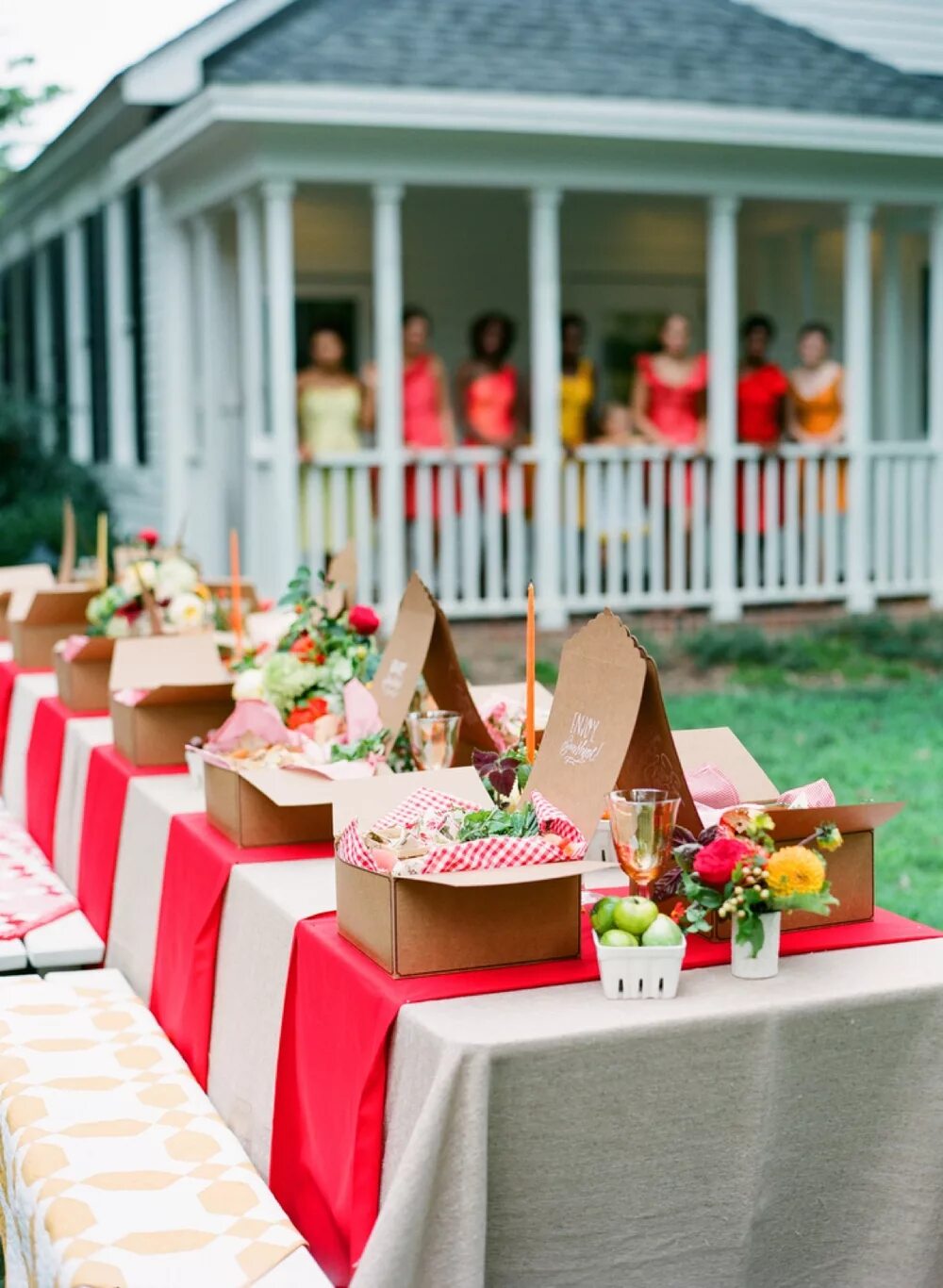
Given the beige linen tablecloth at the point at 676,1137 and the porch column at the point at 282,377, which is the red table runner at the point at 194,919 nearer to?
the beige linen tablecloth at the point at 676,1137

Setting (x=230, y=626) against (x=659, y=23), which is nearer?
(x=230, y=626)

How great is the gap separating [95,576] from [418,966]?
3.82 m

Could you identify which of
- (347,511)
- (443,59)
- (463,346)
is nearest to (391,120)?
(443,59)

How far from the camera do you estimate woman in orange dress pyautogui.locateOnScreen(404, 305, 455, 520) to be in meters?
10.7

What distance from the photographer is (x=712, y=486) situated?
441 inches

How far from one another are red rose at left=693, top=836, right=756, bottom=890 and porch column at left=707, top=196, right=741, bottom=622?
8.94 m

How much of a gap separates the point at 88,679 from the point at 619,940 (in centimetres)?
265

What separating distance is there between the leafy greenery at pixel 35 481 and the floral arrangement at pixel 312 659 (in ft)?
32.2

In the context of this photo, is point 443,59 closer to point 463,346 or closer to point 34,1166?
point 463,346

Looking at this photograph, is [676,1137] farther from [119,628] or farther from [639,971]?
[119,628]

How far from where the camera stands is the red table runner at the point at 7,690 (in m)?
5.43

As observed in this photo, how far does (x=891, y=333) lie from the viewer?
44.7ft

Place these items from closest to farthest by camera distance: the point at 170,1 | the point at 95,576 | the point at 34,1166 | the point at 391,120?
the point at 34,1166 → the point at 95,576 → the point at 391,120 → the point at 170,1

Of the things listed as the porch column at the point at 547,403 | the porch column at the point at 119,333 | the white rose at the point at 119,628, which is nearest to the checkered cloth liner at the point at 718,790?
the white rose at the point at 119,628
